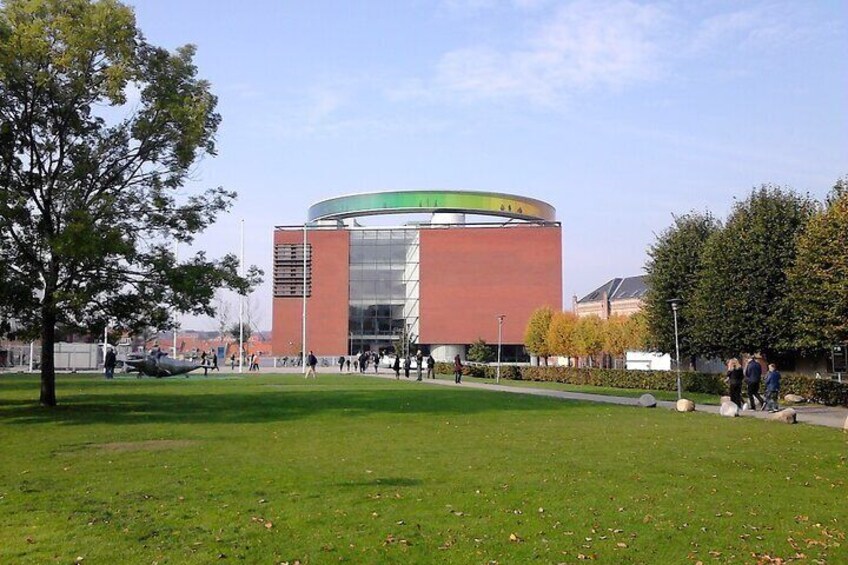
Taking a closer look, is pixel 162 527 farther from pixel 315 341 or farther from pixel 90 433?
pixel 315 341

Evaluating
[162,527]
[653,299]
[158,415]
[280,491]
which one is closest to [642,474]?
[280,491]

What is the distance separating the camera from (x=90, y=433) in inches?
730

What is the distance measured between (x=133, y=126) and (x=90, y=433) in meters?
11.0

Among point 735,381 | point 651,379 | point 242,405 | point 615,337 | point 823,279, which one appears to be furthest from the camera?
point 615,337

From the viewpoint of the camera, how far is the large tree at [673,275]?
44.2 metres

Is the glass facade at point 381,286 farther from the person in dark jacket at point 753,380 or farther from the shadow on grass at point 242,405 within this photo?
the person in dark jacket at point 753,380

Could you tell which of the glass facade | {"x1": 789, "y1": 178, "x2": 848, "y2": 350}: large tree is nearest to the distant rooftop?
the glass facade

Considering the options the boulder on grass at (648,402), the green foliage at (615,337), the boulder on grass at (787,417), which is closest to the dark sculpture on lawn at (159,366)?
the boulder on grass at (648,402)

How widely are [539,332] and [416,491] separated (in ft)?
212

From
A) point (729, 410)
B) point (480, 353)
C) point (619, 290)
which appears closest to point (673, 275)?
point (729, 410)

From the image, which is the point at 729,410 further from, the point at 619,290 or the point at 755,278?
the point at 619,290

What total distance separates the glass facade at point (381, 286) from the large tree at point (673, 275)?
56.1m

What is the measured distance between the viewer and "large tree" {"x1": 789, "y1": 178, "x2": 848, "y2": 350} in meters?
29.4

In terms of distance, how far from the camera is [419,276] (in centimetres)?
9969
